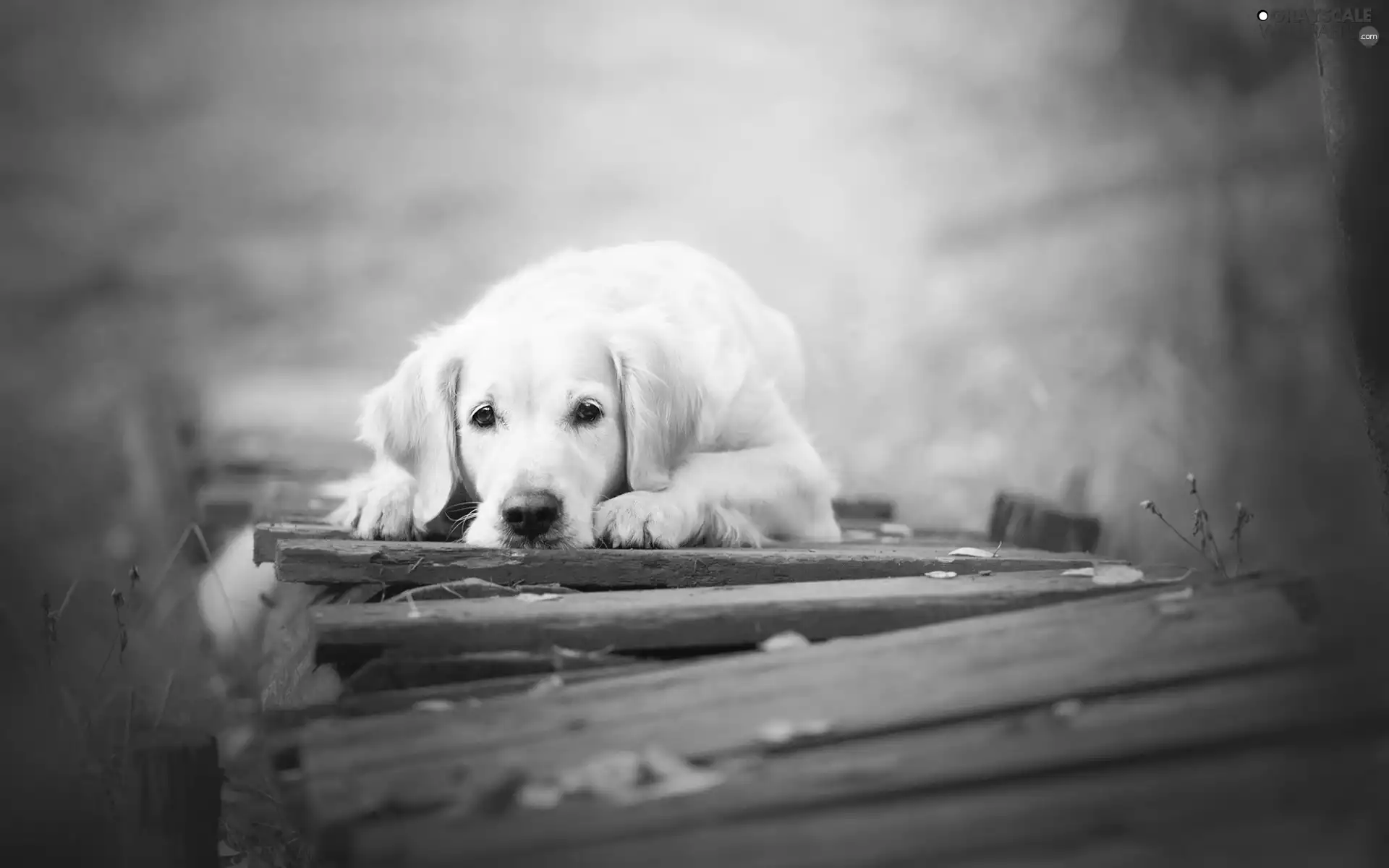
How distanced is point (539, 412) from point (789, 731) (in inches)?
58.6

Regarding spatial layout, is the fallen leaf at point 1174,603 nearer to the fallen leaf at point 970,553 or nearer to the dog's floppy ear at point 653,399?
the fallen leaf at point 970,553

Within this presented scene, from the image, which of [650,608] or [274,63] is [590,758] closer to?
[650,608]

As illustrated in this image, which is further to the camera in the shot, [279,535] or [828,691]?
[279,535]

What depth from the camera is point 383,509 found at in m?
2.79

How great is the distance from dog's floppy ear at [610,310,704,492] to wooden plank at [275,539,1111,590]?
0.36m

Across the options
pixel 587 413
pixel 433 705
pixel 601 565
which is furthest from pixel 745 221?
pixel 433 705

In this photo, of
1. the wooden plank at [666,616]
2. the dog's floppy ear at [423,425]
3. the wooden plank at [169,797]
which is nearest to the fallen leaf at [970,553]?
the wooden plank at [666,616]

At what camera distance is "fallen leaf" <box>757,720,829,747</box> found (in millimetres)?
1441

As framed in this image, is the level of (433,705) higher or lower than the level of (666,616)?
lower

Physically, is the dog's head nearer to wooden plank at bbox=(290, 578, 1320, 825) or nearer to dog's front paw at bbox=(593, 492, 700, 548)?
dog's front paw at bbox=(593, 492, 700, 548)

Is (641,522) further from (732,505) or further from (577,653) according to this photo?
(577,653)

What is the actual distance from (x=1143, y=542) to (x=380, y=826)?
5137mm

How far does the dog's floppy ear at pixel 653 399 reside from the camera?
284cm

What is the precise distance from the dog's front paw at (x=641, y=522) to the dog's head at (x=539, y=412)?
0.13ft
